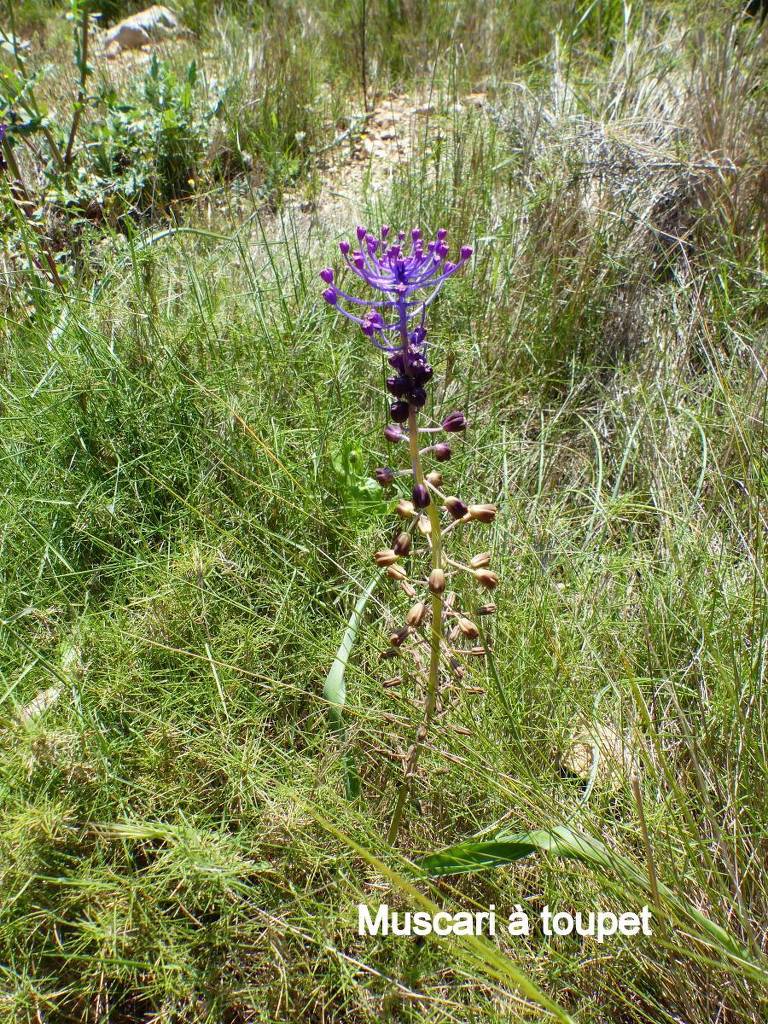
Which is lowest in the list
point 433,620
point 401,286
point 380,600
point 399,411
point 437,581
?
point 380,600

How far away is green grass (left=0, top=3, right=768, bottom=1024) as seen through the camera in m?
1.52

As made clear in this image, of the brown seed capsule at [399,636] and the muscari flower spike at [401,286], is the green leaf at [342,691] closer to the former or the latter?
the brown seed capsule at [399,636]

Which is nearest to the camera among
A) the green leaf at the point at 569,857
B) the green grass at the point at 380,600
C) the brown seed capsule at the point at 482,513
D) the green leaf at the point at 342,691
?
the green leaf at the point at 569,857

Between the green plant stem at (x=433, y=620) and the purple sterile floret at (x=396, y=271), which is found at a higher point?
the purple sterile floret at (x=396, y=271)

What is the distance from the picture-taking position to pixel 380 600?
210 centimetres

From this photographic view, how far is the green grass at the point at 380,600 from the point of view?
5.00 feet

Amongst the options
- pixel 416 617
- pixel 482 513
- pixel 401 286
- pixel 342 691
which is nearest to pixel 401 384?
pixel 401 286

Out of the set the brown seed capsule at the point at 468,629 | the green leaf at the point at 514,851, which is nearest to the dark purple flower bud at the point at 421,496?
the brown seed capsule at the point at 468,629

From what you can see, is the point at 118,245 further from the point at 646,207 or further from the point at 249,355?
the point at 646,207

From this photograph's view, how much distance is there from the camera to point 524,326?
112 inches

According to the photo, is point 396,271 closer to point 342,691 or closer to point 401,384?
point 401,384

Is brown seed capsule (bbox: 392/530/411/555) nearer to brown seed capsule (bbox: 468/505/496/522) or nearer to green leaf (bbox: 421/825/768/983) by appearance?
brown seed capsule (bbox: 468/505/496/522)

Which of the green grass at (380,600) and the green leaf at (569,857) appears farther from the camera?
the green grass at (380,600)

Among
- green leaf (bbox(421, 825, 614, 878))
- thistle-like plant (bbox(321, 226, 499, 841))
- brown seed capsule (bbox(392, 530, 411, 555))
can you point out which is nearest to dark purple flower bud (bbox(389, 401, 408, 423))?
thistle-like plant (bbox(321, 226, 499, 841))
